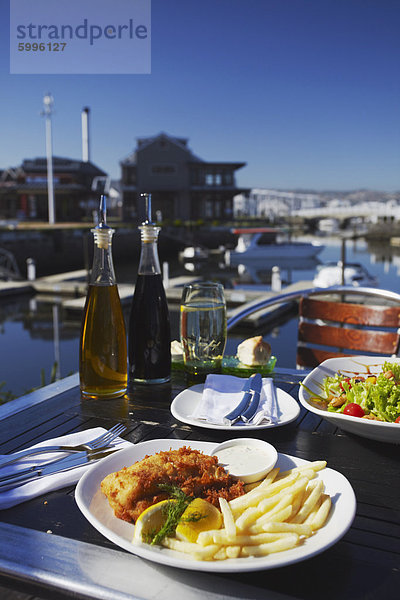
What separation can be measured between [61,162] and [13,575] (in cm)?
4633

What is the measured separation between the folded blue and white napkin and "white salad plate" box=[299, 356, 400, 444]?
8 centimetres

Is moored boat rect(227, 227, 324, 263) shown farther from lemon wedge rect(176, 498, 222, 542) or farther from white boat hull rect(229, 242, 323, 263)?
lemon wedge rect(176, 498, 222, 542)

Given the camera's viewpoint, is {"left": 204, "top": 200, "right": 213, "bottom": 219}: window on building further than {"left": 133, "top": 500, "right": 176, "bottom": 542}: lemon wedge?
Yes

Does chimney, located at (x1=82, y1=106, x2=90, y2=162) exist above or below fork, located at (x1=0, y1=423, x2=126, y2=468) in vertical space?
above

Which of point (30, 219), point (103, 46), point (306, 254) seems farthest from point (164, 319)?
point (30, 219)

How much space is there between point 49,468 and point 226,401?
491 millimetres

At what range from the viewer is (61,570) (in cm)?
72

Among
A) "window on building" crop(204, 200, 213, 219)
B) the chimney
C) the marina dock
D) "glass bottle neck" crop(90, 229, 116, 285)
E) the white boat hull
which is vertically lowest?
the marina dock

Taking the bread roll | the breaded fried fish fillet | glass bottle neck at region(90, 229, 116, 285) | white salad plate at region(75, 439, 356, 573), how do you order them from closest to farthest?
1. white salad plate at region(75, 439, 356, 573)
2. the breaded fried fish fillet
3. glass bottle neck at region(90, 229, 116, 285)
4. the bread roll

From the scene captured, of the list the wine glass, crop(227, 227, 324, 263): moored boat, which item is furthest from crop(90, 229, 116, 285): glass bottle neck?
crop(227, 227, 324, 263): moored boat

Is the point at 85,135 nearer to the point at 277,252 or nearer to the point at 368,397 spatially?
the point at 277,252

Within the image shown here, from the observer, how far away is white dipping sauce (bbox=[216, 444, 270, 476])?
922mm

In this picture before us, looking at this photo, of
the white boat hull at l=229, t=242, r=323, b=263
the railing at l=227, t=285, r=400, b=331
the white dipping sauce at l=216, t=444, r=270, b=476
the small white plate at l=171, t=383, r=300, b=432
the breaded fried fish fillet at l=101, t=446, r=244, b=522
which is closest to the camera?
the breaded fried fish fillet at l=101, t=446, r=244, b=522

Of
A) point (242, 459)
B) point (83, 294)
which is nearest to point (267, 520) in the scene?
point (242, 459)
